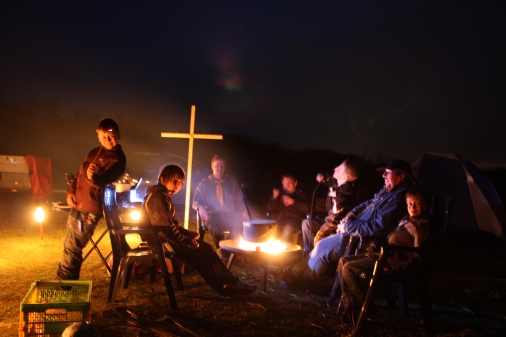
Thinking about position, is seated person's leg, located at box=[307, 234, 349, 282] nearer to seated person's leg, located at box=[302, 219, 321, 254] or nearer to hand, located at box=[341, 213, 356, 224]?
hand, located at box=[341, 213, 356, 224]

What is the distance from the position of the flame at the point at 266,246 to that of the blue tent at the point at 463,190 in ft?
14.8

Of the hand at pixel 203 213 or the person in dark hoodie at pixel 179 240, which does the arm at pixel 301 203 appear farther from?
the person in dark hoodie at pixel 179 240

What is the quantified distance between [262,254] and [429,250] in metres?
1.34

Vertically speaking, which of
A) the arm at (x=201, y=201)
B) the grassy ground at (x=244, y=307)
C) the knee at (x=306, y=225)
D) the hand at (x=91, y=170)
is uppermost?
the hand at (x=91, y=170)

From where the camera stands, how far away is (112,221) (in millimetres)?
3420

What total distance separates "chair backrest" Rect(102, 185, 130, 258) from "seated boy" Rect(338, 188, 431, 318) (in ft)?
6.18

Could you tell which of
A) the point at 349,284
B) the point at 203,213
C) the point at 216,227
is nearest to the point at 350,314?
the point at 349,284

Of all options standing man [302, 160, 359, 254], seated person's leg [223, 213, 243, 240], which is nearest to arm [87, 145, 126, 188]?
seated person's leg [223, 213, 243, 240]

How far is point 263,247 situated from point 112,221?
1.35 m

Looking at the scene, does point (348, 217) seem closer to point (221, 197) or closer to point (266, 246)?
point (266, 246)

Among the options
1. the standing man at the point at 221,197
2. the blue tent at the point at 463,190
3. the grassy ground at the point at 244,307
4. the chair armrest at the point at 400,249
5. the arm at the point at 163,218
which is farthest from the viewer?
the blue tent at the point at 463,190

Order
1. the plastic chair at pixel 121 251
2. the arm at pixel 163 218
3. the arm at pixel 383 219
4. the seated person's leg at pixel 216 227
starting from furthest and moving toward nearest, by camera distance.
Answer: the seated person's leg at pixel 216 227
the arm at pixel 383 219
the arm at pixel 163 218
the plastic chair at pixel 121 251

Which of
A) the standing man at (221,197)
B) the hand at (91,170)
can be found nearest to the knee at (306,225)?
the standing man at (221,197)

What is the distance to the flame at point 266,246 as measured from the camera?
361 cm
